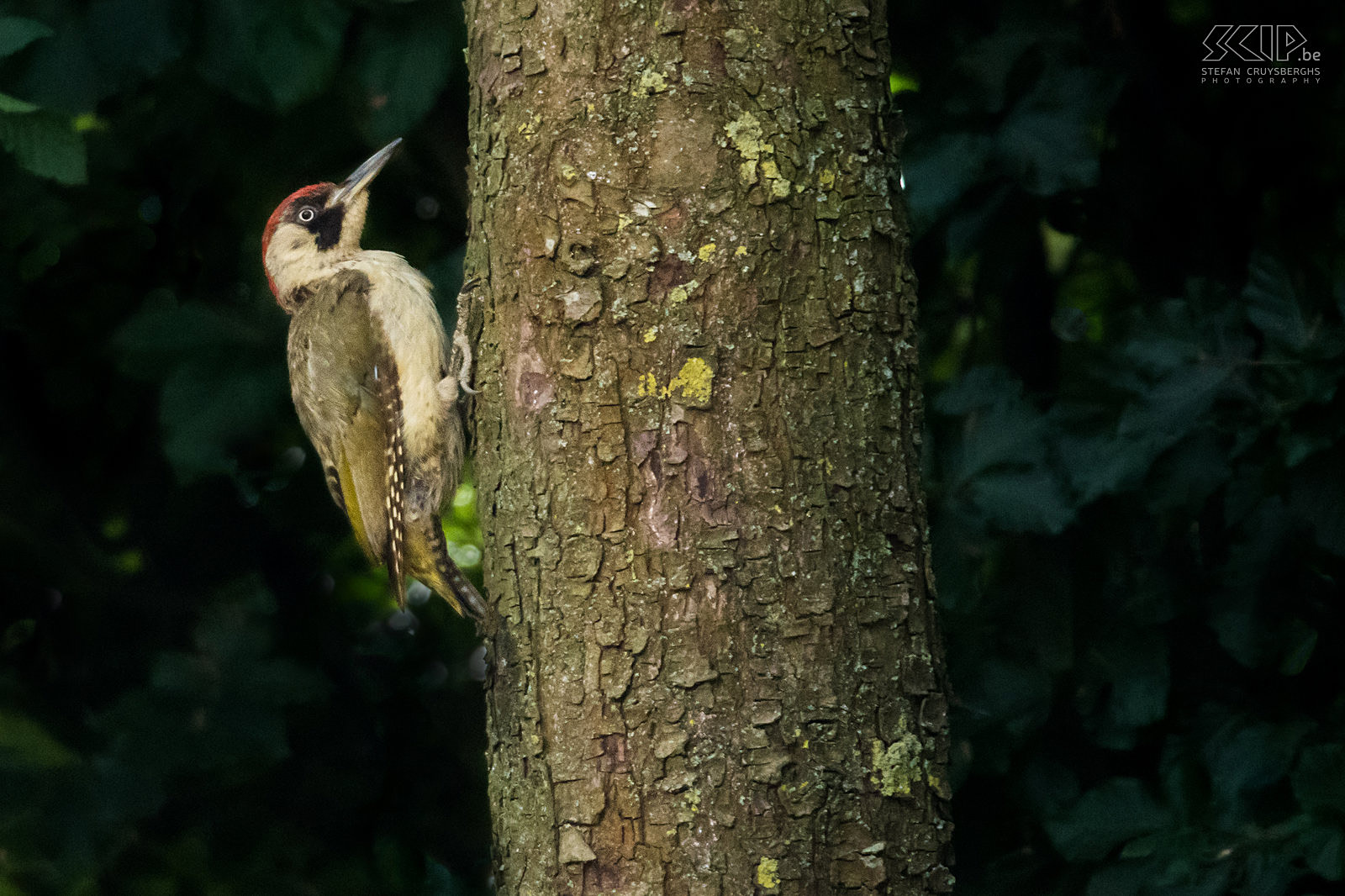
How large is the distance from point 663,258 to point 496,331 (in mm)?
293

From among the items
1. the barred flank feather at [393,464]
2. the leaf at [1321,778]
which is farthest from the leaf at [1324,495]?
the barred flank feather at [393,464]

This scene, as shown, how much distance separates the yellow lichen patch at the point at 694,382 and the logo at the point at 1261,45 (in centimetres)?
219

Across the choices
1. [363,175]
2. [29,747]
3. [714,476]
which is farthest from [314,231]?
[714,476]

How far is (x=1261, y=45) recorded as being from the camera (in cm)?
294

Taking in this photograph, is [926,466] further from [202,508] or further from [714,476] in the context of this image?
[202,508]

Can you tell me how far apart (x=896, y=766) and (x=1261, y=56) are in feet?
7.58

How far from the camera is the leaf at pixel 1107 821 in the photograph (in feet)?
8.30

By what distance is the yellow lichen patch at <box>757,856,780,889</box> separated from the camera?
1.44m

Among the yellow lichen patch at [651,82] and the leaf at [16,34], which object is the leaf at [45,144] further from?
the yellow lichen patch at [651,82]

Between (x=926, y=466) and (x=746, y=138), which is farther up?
(x=746, y=138)

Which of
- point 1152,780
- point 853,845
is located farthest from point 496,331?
point 1152,780

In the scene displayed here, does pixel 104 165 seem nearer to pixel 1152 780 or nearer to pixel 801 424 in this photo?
pixel 801 424

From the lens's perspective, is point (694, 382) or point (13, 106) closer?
point (694, 382)

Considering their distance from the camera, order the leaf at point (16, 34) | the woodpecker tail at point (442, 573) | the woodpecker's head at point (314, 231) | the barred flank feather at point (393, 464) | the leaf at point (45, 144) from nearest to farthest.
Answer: the leaf at point (16, 34) < the leaf at point (45, 144) < the woodpecker tail at point (442, 573) < the barred flank feather at point (393, 464) < the woodpecker's head at point (314, 231)
